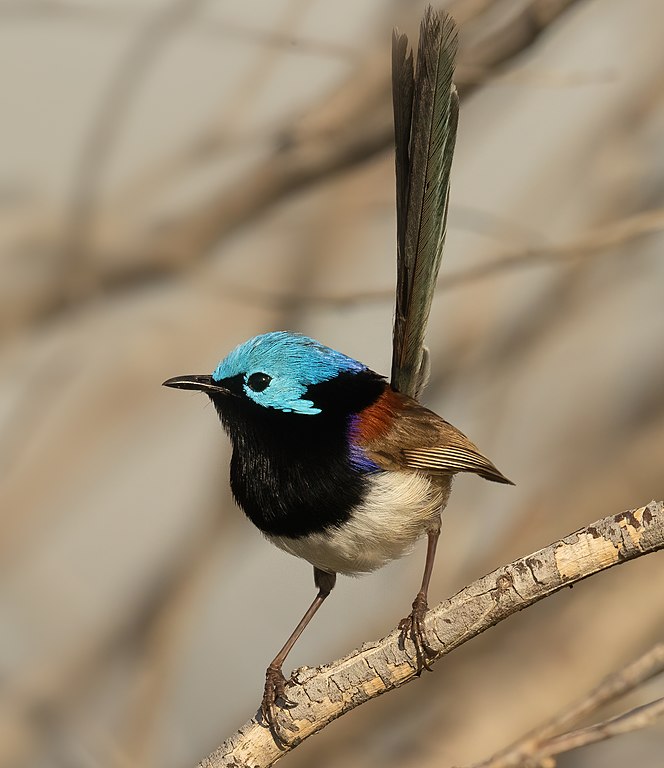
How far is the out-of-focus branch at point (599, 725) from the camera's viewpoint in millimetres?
1646

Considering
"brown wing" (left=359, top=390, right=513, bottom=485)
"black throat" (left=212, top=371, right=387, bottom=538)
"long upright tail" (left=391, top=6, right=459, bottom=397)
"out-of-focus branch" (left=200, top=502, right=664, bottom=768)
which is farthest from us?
"brown wing" (left=359, top=390, right=513, bottom=485)

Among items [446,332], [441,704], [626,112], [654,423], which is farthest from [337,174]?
[441,704]

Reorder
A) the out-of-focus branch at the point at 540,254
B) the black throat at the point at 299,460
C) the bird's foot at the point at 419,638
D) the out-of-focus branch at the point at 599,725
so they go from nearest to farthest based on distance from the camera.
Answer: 1. the out-of-focus branch at the point at 599,725
2. the bird's foot at the point at 419,638
3. the black throat at the point at 299,460
4. the out-of-focus branch at the point at 540,254

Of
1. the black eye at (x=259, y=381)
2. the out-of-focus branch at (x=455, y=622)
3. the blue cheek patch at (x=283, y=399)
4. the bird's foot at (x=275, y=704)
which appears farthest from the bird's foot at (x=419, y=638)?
the black eye at (x=259, y=381)

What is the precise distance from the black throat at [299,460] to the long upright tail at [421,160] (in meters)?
0.29

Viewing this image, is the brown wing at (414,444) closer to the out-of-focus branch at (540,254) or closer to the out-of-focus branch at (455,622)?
the out-of-focus branch at (540,254)

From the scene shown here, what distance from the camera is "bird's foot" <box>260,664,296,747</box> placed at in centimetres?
296

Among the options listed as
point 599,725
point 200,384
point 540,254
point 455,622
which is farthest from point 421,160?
point 599,725

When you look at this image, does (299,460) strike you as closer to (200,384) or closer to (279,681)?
(200,384)

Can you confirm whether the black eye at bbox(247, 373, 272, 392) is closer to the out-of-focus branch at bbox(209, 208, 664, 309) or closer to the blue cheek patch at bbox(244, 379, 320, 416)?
the blue cheek patch at bbox(244, 379, 320, 416)

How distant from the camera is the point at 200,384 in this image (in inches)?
136

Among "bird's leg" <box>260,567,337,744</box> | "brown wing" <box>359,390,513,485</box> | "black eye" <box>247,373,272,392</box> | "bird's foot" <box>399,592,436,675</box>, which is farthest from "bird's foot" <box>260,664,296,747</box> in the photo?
"black eye" <box>247,373,272,392</box>

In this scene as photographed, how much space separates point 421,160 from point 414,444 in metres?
0.86

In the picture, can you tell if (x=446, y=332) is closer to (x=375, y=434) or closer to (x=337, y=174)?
(x=337, y=174)
